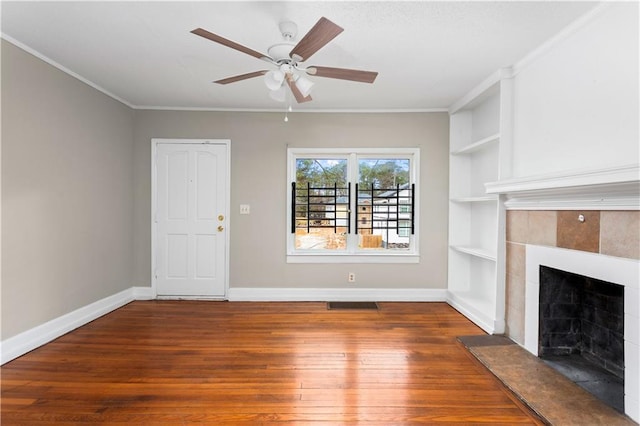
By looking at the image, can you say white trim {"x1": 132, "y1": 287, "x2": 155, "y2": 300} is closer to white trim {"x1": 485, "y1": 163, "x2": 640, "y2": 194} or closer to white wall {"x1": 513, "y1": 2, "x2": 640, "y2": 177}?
white trim {"x1": 485, "y1": 163, "x2": 640, "y2": 194}

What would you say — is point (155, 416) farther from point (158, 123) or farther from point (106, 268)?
point (158, 123)

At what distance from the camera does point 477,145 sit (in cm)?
338

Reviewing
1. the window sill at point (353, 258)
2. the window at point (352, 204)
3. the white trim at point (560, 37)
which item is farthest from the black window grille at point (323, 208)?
the white trim at point (560, 37)

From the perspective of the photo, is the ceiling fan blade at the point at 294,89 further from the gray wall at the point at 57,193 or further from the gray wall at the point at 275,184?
the gray wall at the point at 57,193

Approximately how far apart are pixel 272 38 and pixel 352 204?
226 centimetres

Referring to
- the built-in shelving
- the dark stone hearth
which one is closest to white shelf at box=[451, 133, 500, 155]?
the built-in shelving

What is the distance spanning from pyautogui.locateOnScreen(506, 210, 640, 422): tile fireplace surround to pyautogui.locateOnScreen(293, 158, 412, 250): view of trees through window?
4.66 feet

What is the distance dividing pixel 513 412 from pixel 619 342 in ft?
3.29

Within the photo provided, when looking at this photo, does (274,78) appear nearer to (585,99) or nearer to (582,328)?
(585,99)

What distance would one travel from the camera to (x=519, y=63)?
2.78 metres

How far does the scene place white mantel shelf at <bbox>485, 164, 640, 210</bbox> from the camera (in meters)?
1.74

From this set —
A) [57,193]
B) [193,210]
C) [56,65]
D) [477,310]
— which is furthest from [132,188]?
[477,310]

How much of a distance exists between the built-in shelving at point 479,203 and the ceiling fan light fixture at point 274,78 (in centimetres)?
211

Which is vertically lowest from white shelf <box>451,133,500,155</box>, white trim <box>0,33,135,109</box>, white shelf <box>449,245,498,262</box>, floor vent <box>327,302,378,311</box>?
floor vent <box>327,302,378,311</box>
